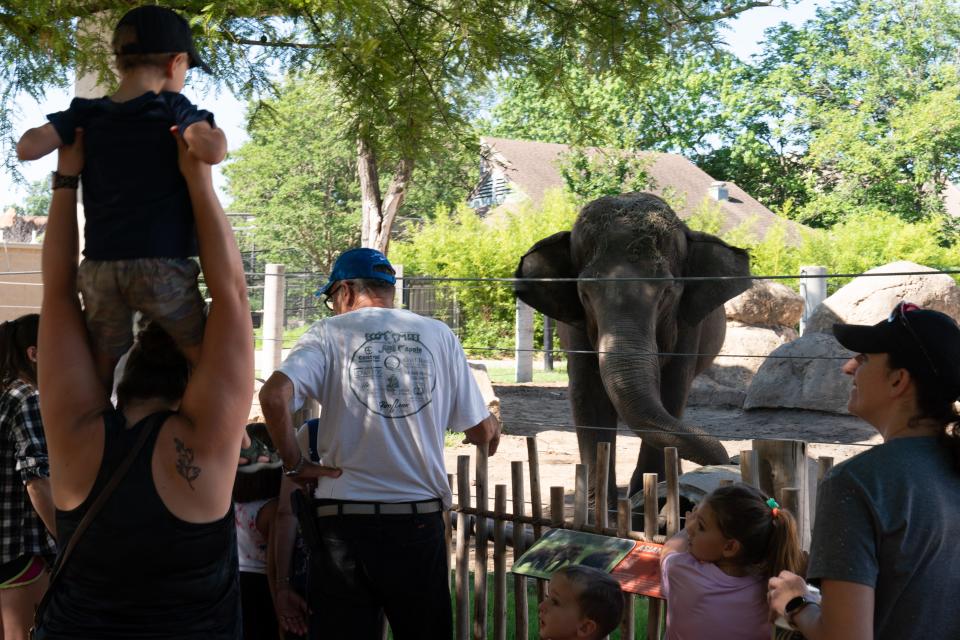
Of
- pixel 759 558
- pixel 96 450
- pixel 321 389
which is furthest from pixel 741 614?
pixel 96 450

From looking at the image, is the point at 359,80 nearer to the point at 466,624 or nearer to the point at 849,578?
the point at 466,624

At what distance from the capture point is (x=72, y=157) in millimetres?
2318

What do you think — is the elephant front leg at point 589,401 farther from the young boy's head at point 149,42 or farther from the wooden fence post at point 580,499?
the young boy's head at point 149,42

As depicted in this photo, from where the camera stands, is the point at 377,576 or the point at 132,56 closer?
the point at 132,56

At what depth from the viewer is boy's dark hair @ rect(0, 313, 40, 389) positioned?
3949 millimetres

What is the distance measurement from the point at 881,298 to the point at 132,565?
47.1 feet

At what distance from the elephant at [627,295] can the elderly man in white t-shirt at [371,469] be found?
3531 millimetres

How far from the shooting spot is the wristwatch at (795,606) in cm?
244

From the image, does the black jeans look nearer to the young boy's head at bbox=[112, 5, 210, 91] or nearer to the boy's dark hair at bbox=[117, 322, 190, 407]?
the boy's dark hair at bbox=[117, 322, 190, 407]

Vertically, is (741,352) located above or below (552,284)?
below

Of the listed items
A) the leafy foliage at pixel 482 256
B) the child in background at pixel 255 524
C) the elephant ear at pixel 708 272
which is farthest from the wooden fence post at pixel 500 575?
the leafy foliage at pixel 482 256

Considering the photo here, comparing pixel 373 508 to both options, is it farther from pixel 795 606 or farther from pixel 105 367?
pixel 795 606

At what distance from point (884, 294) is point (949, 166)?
2188cm

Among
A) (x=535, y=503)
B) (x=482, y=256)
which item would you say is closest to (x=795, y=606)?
(x=535, y=503)
